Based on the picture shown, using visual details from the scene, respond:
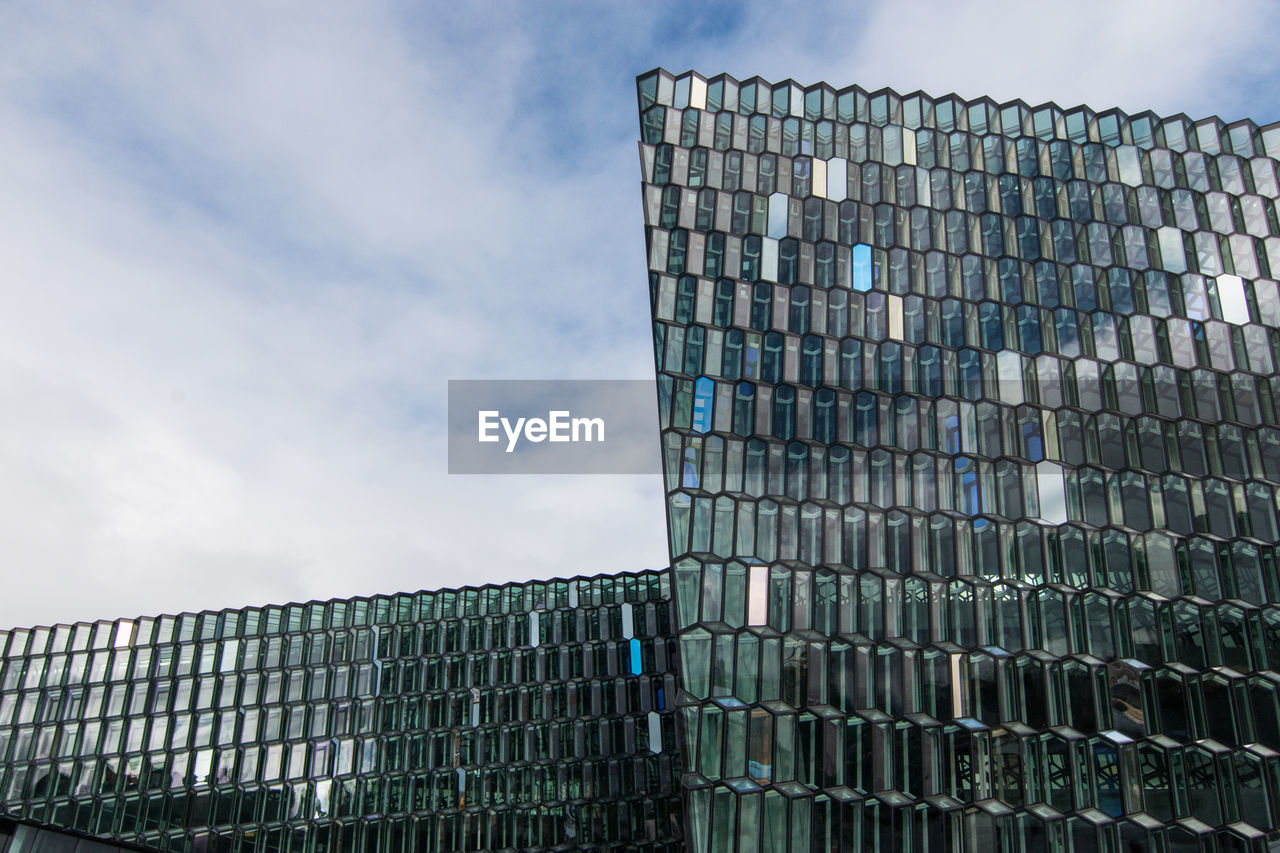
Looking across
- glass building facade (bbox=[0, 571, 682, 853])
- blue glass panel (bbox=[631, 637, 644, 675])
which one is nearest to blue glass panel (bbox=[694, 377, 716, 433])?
glass building facade (bbox=[0, 571, 682, 853])

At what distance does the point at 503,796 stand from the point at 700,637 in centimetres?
2057

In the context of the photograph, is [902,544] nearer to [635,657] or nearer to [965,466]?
[965,466]

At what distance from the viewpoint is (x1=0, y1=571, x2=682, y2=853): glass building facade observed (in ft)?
137

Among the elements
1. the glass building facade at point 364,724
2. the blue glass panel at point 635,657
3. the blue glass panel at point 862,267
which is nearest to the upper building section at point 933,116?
the blue glass panel at point 862,267

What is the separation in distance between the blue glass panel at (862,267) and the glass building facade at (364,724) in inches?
776

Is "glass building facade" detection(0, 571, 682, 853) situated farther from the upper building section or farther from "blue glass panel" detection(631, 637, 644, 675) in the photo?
the upper building section

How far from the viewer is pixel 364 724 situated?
145 feet

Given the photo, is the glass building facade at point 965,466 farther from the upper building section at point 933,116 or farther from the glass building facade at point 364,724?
the glass building facade at point 364,724

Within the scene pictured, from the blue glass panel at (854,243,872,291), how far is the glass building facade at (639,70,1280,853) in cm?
17

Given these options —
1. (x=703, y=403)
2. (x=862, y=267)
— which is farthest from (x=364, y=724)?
(x=862, y=267)

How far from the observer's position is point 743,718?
24.6 meters

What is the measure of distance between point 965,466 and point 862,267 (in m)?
7.38

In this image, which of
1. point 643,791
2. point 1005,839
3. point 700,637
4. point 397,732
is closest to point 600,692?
point 643,791

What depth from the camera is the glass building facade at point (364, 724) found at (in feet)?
137
